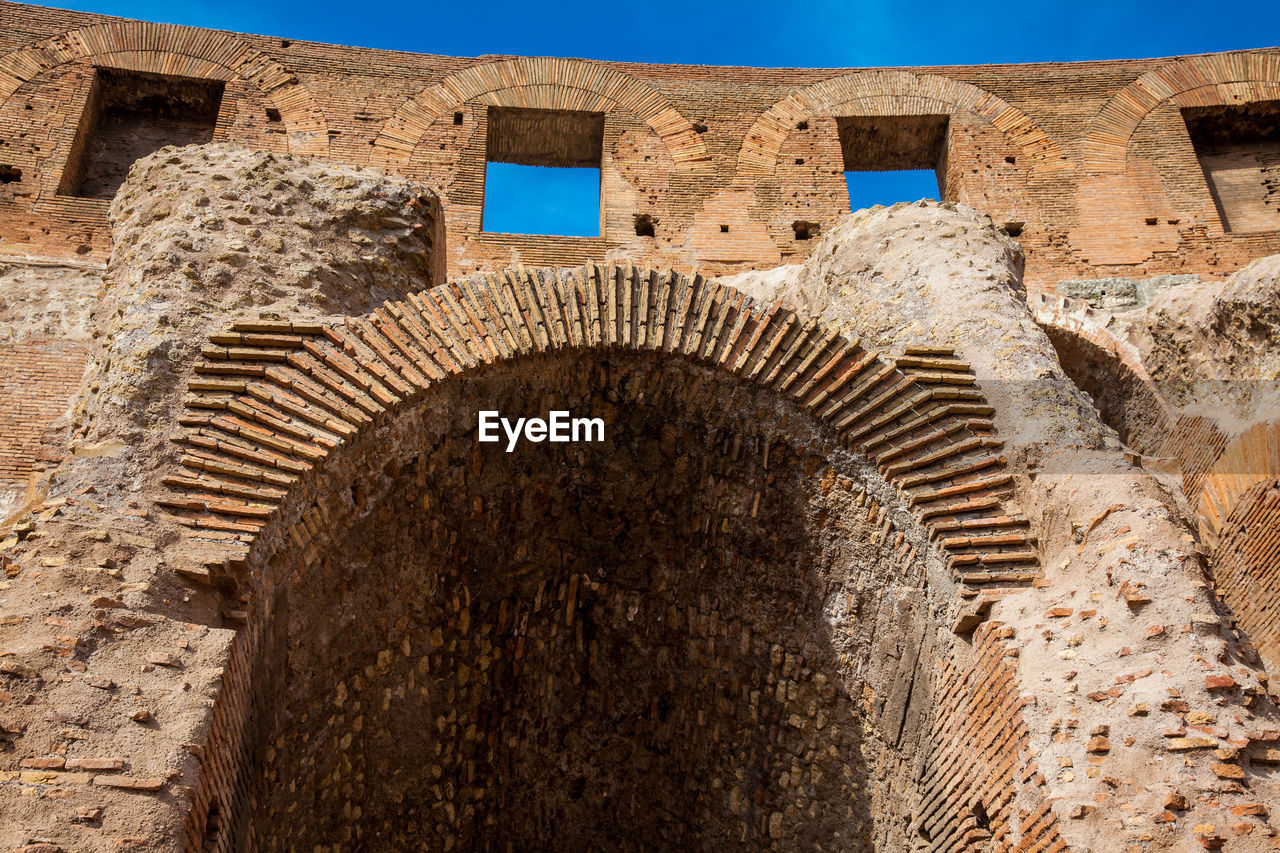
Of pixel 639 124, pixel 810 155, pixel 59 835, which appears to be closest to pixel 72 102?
pixel 639 124

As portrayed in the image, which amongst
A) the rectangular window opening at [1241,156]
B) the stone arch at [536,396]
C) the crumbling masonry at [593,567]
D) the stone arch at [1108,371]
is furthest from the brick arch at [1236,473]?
the rectangular window opening at [1241,156]

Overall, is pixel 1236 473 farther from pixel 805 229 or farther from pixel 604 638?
pixel 604 638

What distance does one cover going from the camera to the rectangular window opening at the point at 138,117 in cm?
1063

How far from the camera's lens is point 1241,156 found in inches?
466

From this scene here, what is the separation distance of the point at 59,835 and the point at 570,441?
248 cm

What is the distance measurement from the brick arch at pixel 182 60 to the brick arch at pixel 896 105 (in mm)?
4605

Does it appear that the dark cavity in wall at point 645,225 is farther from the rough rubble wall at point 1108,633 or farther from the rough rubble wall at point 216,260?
the rough rubble wall at point 1108,633

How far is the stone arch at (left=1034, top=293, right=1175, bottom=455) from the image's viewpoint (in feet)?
27.5

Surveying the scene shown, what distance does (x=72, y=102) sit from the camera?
10531mm

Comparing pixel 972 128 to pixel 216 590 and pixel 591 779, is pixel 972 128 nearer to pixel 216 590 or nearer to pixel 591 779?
pixel 591 779

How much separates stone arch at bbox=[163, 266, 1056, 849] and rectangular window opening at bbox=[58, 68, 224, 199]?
25.5 ft

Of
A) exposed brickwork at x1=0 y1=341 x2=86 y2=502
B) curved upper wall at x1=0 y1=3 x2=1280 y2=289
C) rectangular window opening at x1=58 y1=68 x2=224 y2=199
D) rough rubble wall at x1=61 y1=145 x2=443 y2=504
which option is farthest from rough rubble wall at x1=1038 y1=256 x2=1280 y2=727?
rectangular window opening at x1=58 y1=68 x2=224 y2=199

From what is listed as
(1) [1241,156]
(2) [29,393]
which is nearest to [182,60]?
(2) [29,393]

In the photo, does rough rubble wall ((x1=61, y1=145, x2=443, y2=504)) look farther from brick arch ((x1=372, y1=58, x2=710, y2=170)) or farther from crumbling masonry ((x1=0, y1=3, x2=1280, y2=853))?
brick arch ((x1=372, y1=58, x2=710, y2=170))
